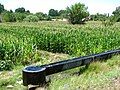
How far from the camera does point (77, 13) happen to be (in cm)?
6397

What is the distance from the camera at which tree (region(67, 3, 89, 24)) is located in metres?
62.6

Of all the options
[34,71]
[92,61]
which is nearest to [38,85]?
[34,71]

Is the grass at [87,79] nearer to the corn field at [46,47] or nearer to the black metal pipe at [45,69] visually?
the black metal pipe at [45,69]

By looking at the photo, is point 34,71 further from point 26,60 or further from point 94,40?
point 94,40

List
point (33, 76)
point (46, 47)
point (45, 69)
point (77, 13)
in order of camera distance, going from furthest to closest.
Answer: point (77, 13) → point (46, 47) → point (45, 69) → point (33, 76)

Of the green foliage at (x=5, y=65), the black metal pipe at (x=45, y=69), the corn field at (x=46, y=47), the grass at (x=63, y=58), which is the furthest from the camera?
the corn field at (x=46, y=47)

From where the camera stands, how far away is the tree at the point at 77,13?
6259 centimetres

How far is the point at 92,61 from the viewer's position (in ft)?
25.1

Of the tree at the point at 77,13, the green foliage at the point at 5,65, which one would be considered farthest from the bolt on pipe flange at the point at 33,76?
the tree at the point at 77,13

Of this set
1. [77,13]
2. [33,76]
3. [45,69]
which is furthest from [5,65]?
[77,13]

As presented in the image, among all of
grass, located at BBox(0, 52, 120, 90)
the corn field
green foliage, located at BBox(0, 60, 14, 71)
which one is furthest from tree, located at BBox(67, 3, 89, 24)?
grass, located at BBox(0, 52, 120, 90)

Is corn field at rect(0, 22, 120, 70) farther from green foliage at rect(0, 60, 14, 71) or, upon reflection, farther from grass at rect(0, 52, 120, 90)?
grass at rect(0, 52, 120, 90)

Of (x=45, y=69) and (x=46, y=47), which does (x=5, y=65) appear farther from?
(x=46, y=47)

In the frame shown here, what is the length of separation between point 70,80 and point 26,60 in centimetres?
595
